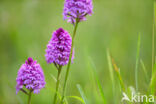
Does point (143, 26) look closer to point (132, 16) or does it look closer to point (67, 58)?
point (132, 16)

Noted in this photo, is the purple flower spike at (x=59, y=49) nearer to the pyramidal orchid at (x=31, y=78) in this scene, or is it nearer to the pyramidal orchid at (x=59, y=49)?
the pyramidal orchid at (x=59, y=49)

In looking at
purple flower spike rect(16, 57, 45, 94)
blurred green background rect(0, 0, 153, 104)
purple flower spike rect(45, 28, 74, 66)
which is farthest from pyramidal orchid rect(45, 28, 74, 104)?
blurred green background rect(0, 0, 153, 104)

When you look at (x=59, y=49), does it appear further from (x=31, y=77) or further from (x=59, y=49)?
(x=31, y=77)

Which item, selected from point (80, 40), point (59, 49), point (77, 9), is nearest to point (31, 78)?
point (59, 49)

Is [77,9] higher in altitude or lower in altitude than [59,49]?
higher

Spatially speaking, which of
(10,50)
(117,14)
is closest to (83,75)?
(10,50)

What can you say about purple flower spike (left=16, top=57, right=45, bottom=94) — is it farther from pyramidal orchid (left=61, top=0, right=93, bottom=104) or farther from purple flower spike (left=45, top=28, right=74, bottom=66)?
pyramidal orchid (left=61, top=0, right=93, bottom=104)
